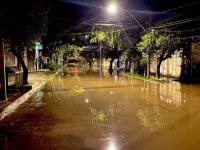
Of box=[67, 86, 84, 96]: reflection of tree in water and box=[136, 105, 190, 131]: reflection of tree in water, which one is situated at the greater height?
box=[67, 86, 84, 96]: reflection of tree in water

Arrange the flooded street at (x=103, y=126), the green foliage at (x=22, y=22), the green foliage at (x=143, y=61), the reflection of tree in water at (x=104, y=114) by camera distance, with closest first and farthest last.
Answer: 1. the flooded street at (x=103, y=126)
2. the reflection of tree in water at (x=104, y=114)
3. the green foliage at (x=22, y=22)
4. the green foliage at (x=143, y=61)

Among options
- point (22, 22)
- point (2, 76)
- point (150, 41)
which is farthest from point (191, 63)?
point (2, 76)

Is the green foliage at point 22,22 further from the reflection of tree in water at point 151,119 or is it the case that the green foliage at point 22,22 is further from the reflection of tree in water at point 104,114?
the reflection of tree in water at point 151,119

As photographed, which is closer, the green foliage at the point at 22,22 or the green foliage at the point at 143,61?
the green foliage at the point at 22,22

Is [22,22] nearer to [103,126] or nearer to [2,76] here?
[2,76]

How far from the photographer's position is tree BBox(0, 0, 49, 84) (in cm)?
1747

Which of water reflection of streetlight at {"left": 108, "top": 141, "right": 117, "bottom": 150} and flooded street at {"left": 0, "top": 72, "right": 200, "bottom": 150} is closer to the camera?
water reflection of streetlight at {"left": 108, "top": 141, "right": 117, "bottom": 150}

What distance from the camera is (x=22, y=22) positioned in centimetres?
2003

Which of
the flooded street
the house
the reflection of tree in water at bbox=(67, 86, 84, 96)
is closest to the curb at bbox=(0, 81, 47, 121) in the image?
the flooded street

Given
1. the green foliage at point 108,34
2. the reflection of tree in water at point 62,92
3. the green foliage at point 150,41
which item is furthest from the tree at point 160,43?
the reflection of tree in water at point 62,92

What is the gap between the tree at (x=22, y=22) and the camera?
17469 mm

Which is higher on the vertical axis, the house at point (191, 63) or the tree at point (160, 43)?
the tree at point (160, 43)

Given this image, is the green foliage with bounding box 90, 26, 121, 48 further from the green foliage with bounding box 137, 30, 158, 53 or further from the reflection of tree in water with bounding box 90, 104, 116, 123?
the reflection of tree in water with bounding box 90, 104, 116, 123

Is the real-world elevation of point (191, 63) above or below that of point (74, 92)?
above
